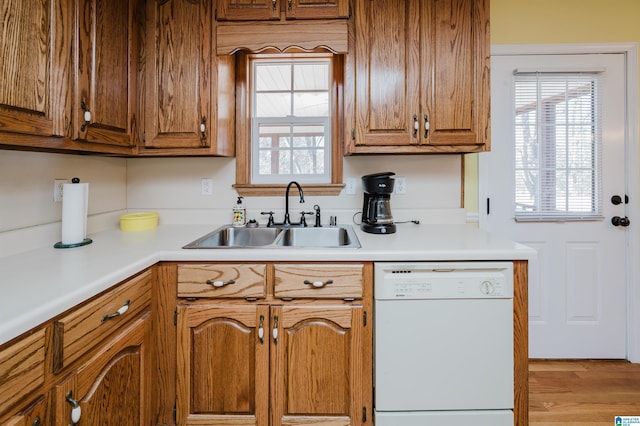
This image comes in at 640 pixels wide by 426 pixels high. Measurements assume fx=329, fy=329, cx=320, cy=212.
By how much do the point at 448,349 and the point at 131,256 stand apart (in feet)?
4.32

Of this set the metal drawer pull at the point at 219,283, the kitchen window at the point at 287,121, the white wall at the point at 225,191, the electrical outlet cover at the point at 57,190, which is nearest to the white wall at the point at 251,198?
the white wall at the point at 225,191

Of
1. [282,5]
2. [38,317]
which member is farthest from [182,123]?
[38,317]

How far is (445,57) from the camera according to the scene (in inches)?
67.8

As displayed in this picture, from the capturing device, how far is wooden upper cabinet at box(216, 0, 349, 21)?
1.73 m

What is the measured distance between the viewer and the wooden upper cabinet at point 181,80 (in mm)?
1752

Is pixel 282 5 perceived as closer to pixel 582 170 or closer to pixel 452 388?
pixel 452 388

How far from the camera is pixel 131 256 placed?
Answer: 127 centimetres

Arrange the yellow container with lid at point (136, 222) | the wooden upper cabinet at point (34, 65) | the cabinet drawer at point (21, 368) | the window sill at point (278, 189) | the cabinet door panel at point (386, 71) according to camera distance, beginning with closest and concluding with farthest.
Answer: the cabinet drawer at point (21, 368), the wooden upper cabinet at point (34, 65), the cabinet door panel at point (386, 71), the yellow container with lid at point (136, 222), the window sill at point (278, 189)

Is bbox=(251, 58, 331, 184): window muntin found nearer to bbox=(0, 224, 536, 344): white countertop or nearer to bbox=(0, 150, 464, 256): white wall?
bbox=(0, 150, 464, 256): white wall

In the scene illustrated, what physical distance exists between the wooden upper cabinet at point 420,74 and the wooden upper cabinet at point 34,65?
4.01 feet

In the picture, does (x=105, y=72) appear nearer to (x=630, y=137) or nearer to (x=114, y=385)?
(x=114, y=385)

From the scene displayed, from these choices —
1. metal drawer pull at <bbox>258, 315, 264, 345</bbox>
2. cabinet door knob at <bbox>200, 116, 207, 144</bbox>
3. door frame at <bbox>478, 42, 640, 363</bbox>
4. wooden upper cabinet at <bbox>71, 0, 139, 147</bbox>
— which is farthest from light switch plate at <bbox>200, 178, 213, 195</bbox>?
door frame at <bbox>478, 42, 640, 363</bbox>

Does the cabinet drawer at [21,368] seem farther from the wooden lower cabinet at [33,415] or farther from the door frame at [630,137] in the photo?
the door frame at [630,137]

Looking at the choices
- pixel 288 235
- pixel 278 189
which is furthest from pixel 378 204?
pixel 278 189
